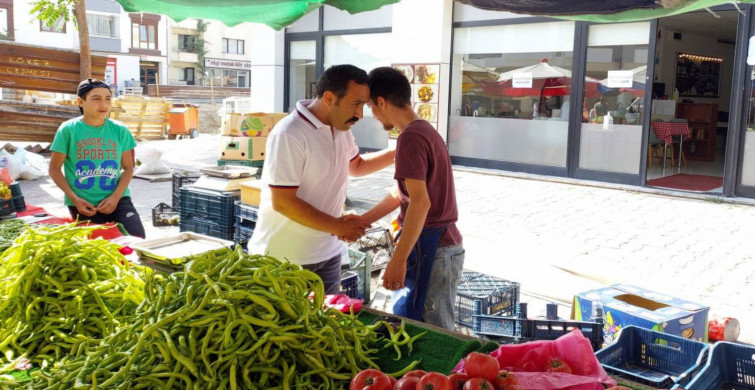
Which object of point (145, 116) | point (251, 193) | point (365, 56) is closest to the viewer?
point (251, 193)

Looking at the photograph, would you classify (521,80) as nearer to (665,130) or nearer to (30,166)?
(665,130)

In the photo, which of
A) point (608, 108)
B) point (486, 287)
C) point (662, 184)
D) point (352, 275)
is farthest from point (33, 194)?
point (662, 184)

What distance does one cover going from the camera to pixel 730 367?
3158 mm

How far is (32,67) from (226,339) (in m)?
10.6

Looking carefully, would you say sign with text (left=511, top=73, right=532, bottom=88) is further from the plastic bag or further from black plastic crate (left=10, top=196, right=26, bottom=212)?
the plastic bag

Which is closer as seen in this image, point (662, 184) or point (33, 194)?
point (33, 194)

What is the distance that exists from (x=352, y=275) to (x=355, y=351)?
116 inches

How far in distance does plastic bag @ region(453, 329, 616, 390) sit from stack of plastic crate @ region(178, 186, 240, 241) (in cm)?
506

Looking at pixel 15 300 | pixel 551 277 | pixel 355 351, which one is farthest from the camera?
pixel 551 277

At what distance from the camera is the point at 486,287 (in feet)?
17.1

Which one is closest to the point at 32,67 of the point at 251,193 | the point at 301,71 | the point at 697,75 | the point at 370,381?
the point at 251,193

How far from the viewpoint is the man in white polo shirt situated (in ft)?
11.7

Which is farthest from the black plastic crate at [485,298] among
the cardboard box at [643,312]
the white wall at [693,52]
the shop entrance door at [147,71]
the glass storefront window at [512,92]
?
the shop entrance door at [147,71]

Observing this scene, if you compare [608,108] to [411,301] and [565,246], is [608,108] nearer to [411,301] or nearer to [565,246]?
[565,246]
